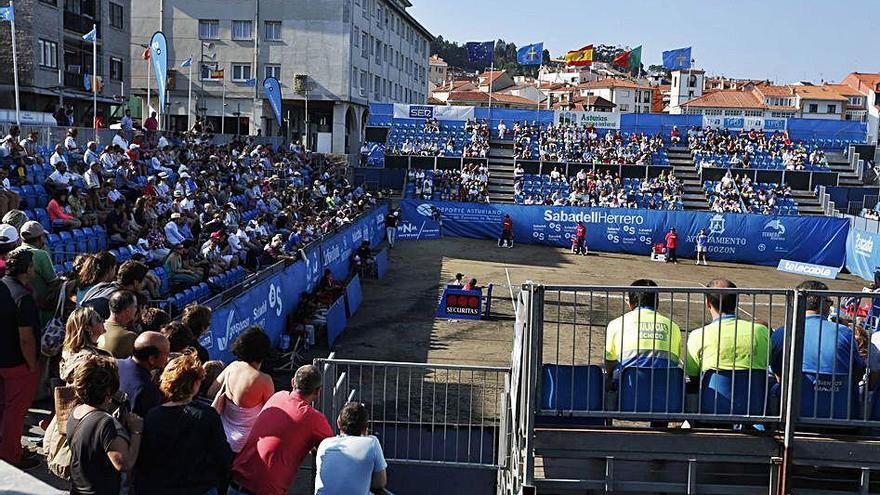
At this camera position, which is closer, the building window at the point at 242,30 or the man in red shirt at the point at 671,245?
the man in red shirt at the point at 671,245

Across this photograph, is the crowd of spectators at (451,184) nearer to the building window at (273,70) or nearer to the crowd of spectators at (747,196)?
the crowd of spectators at (747,196)

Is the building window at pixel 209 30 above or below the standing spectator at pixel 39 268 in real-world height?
above

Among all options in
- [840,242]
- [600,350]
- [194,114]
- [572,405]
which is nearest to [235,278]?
A: [600,350]

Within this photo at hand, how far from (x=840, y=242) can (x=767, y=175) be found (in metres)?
11.3

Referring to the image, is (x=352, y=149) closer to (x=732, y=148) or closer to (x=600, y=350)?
(x=732, y=148)

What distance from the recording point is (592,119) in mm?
51000

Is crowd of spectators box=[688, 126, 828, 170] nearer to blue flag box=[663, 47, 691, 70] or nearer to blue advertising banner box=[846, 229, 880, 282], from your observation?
blue advertising banner box=[846, 229, 880, 282]

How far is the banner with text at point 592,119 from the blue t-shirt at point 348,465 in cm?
4733

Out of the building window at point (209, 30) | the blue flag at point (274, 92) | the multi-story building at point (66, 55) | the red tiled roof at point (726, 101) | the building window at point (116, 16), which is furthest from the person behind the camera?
the red tiled roof at point (726, 101)

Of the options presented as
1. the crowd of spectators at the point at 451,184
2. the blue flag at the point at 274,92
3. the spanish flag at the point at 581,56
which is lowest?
the crowd of spectators at the point at 451,184

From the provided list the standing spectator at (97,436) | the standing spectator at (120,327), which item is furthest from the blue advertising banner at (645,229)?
the standing spectator at (97,436)

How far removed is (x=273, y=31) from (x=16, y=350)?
168ft

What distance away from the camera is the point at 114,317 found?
20.0ft

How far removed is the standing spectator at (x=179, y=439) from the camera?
4801 mm
